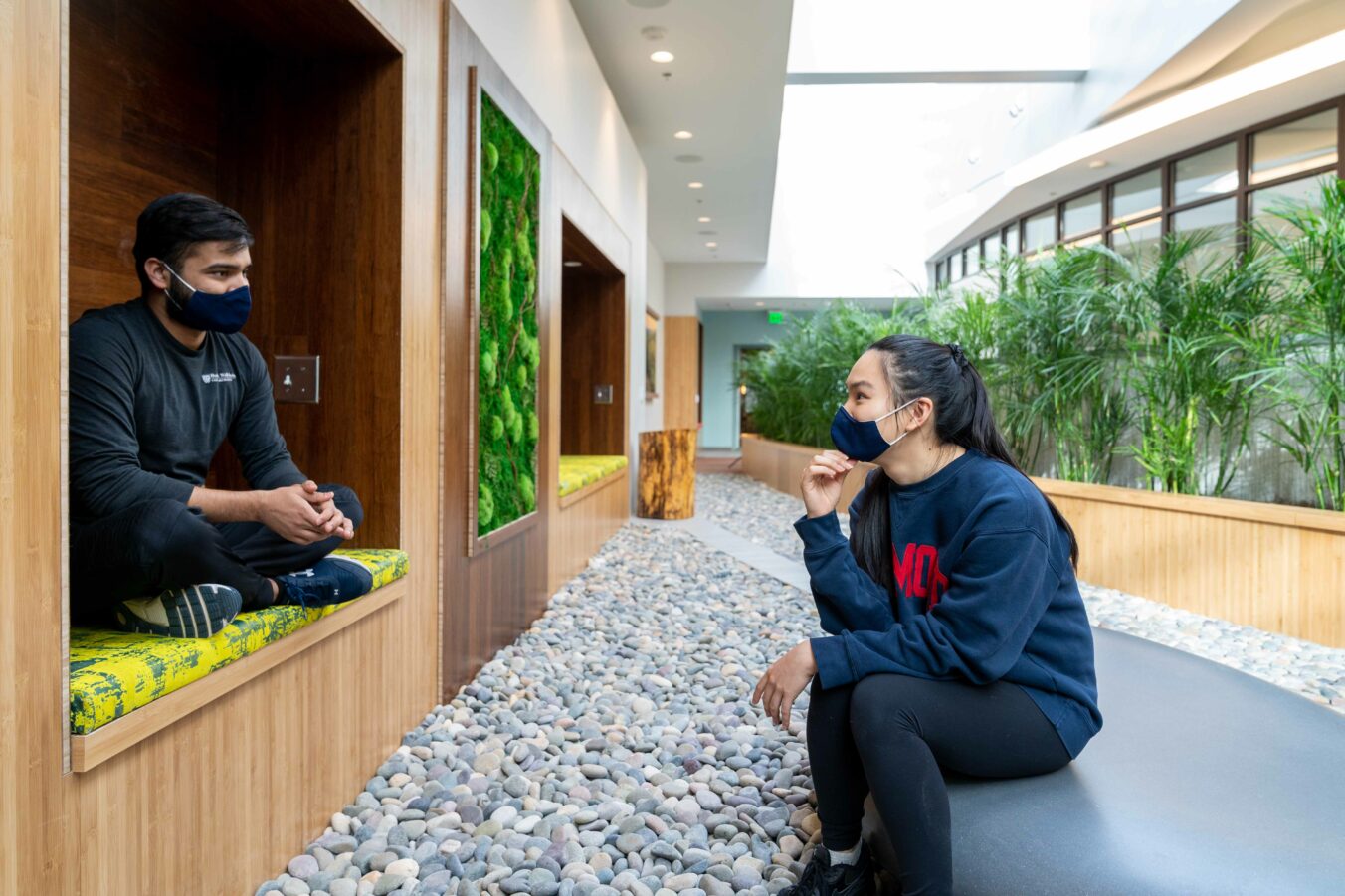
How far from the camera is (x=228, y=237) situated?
1.85 meters

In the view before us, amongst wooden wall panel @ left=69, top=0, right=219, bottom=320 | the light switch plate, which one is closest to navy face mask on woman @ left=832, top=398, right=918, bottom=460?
the light switch plate

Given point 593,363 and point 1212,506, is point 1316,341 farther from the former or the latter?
point 593,363

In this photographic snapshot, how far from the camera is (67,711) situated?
1.27 metres

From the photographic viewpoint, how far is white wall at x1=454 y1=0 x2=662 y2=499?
12.2 feet

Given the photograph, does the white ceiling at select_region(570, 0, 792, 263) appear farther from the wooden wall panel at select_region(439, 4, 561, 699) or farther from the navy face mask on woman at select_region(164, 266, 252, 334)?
the navy face mask on woman at select_region(164, 266, 252, 334)

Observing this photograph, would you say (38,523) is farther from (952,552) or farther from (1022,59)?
(1022,59)

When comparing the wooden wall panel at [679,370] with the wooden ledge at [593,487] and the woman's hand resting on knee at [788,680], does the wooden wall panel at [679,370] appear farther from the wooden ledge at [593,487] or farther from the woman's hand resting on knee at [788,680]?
the woman's hand resting on knee at [788,680]

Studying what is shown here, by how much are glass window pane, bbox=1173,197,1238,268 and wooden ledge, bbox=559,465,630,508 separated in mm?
5276

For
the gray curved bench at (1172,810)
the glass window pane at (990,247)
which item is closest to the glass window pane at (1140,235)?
the glass window pane at (990,247)

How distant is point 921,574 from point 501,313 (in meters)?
2.22

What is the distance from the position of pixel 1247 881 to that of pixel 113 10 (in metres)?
2.93

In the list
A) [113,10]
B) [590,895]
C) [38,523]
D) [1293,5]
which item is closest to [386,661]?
[590,895]

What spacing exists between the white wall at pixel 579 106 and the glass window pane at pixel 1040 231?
597cm

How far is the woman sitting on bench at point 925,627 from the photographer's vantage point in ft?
4.92
